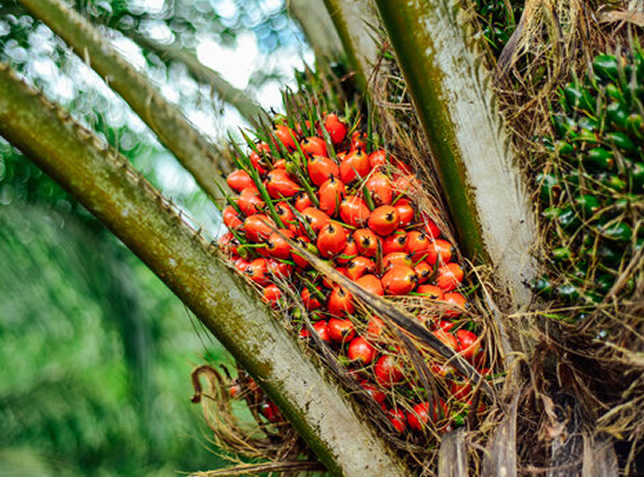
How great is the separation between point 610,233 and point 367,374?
63 cm

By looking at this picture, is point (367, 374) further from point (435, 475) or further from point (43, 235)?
point (43, 235)

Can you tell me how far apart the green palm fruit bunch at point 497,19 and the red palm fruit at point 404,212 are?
448 millimetres

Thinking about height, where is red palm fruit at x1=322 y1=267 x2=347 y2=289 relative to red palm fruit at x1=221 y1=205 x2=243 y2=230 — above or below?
below

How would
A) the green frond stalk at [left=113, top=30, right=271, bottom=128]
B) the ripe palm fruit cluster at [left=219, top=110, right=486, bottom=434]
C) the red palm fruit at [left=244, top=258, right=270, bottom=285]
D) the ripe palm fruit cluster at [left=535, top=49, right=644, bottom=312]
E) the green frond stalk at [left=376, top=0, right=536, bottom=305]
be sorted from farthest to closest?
the green frond stalk at [left=113, top=30, right=271, bottom=128]
the red palm fruit at [left=244, top=258, right=270, bottom=285]
the ripe palm fruit cluster at [left=219, top=110, right=486, bottom=434]
the green frond stalk at [left=376, top=0, right=536, bottom=305]
the ripe palm fruit cluster at [left=535, top=49, right=644, bottom=312]

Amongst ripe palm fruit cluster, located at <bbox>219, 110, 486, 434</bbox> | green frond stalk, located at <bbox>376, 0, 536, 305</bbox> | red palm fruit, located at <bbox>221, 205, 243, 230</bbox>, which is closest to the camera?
green frond stalk, located at <bbox>376, 0, 536, 305</bbox>

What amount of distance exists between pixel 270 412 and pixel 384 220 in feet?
2.21

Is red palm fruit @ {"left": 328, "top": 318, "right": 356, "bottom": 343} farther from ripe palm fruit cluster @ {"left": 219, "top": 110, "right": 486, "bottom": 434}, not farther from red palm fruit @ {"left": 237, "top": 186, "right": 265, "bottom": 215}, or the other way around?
red palm fruit @ {"left": 237, "top": 186, "right": 265, "bottom": 215}

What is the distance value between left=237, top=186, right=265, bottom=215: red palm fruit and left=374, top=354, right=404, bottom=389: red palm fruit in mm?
528

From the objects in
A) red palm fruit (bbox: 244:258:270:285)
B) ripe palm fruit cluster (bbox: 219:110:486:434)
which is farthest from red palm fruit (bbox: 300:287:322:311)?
red palm fruit (bbox: 244:258:270:285)

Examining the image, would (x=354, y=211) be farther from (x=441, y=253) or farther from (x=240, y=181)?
(x=240, y=181)

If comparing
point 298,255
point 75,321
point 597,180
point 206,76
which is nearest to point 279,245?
point 298,255

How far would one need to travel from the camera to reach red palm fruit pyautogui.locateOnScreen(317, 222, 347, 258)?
136 centimetres

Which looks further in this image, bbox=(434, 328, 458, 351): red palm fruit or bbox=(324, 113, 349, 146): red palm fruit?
bbox=(324, 113, 349, 146): red palm fruit

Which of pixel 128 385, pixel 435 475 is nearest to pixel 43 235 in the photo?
pixel 128 385
